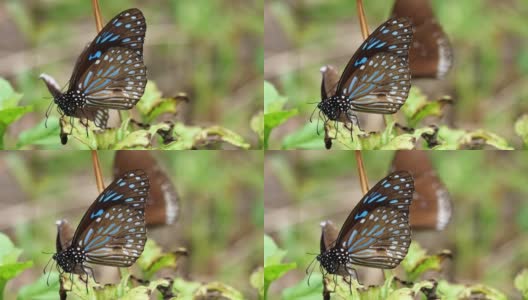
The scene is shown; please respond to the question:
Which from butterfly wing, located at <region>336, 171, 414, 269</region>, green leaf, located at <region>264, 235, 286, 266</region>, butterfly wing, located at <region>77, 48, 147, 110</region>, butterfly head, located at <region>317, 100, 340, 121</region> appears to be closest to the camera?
butterfly wing, located at <region>336, 171, 414, 269</region>

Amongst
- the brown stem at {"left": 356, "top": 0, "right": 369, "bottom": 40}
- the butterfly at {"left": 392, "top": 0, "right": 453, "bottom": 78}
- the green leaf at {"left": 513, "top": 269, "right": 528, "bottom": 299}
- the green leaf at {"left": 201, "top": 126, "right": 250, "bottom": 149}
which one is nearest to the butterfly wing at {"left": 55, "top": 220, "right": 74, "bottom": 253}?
the green leaf at {"left": 201, "top": 126, "right": 250, "bottom": 149}

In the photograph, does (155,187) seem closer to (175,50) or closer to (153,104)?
(153,104)

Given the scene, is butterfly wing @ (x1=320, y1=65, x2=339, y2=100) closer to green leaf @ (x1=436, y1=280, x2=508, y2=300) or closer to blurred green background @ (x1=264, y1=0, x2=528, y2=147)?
blurred green background @ (x1=264, y1=0, x2=528, y2=147)

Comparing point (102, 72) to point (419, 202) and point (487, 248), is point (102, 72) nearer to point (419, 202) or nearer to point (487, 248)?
point (419, 202)

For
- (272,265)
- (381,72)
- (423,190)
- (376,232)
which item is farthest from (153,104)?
(423,190)

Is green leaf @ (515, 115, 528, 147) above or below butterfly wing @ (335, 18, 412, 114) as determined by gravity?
below

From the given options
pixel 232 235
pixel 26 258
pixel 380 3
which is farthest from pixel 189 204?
pixel 380 3
